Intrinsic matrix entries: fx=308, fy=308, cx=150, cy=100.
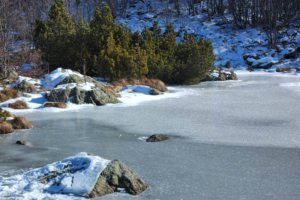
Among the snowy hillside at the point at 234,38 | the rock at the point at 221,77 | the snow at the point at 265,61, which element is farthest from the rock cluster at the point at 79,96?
the snow at the point at 265,61

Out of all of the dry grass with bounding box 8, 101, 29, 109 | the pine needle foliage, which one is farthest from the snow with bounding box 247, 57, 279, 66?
the dry grass with bounding box 8, 101, 29, 109

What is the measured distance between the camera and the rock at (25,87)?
12.6 meters

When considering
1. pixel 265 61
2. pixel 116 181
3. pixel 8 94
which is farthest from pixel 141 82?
pixel 265 61

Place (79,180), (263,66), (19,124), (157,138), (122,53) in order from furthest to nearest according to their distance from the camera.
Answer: (263,66) < (122,53) < (19,124) < (157,138) < (79,180)

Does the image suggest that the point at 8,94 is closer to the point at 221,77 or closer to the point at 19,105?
the point at 19,105

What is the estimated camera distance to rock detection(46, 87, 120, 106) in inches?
456

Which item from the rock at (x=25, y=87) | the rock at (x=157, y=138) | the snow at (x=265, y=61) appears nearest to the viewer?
the rock at (x=157, y=138)

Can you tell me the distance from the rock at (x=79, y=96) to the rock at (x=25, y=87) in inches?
53.9

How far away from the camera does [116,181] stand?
156 inches

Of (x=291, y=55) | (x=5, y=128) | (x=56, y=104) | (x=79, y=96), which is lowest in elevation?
(x=5, y=128)

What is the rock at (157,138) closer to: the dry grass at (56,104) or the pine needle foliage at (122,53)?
the dry grass at (56,104)

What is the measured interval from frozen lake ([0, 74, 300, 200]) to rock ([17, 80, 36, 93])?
122 inches

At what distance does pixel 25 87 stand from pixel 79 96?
257 cm

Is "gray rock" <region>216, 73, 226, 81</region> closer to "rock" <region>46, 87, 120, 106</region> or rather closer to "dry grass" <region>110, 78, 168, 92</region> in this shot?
"dry grass" <region>110, 78, 168, 92</region>
